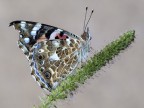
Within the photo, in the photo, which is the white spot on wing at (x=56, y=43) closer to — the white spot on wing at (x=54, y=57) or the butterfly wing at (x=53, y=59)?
the butterfly wing at (x=53, y=59)

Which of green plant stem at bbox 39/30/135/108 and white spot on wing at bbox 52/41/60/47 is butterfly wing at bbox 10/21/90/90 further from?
green plant stem at bbox 39/30/135/108

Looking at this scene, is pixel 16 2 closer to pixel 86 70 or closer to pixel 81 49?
pixel 81 49

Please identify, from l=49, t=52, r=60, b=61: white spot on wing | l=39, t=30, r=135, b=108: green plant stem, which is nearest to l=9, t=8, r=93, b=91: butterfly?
l=49, t=52, r=60, b=61: white spot on wing

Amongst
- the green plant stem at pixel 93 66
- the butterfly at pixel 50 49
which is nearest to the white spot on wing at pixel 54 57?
the butterfly at pixel 50 49

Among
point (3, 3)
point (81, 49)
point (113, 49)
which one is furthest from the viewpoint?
point (3, 3)

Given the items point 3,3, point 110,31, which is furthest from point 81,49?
point 3,3

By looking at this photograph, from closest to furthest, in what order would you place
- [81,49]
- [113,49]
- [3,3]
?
[113,49] → [81,49] → [3,3]

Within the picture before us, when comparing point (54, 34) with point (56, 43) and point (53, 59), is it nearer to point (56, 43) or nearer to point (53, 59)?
point (56, 43)

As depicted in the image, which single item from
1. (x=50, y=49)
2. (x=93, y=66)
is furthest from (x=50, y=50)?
(x=93, y=66)
